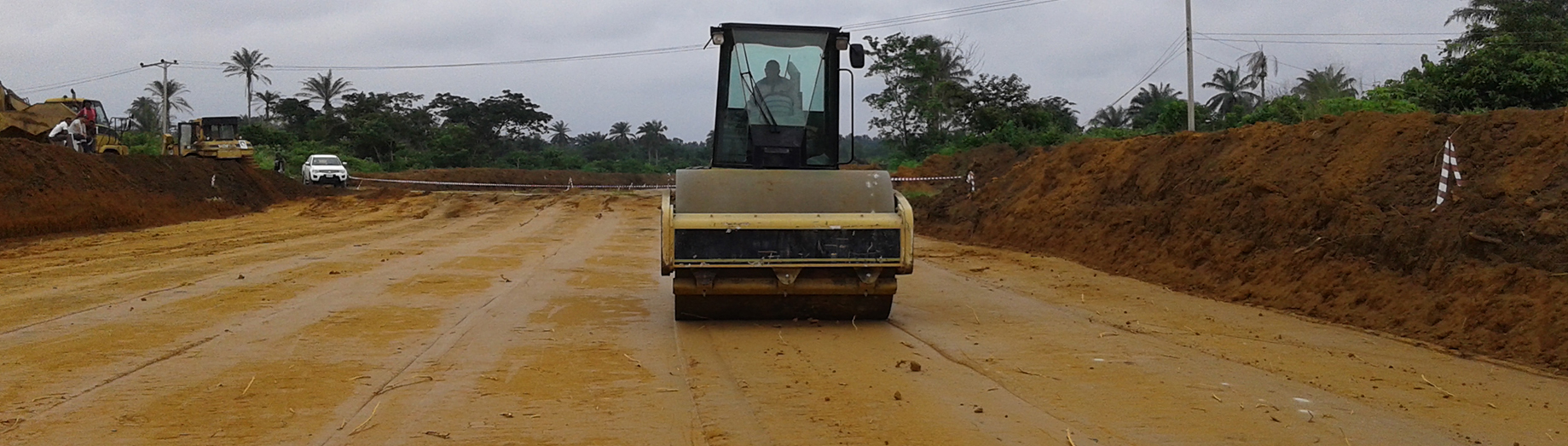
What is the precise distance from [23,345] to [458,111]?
69060mm

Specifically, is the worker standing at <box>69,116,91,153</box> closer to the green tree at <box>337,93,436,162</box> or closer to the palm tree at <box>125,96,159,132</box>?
the green tree at <box>337,93,436,162</box>

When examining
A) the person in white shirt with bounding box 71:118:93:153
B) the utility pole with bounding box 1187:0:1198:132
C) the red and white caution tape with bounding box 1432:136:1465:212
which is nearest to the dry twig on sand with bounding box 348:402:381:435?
the red and white caution tape with bounding box 1432:136:1465:212

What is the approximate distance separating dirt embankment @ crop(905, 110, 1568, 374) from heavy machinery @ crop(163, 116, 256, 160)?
32.4 meters

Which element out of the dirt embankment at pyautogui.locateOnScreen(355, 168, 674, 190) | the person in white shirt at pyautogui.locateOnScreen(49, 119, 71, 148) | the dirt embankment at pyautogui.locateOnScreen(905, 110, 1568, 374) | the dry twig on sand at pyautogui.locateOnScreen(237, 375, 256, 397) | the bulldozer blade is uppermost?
the person in white shirt at pyautogui.locateOnScreen(49, 119, 71, 148)

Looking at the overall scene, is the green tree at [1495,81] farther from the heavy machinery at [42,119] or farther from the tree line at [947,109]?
the heavy machinery at [42,119]

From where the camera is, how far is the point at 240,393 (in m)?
6.64

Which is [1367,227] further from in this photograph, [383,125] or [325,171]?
[383,125]

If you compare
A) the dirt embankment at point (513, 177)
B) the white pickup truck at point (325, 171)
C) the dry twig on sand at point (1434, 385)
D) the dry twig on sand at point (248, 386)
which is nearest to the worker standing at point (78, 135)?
the white pickup truck at point (325, 171)

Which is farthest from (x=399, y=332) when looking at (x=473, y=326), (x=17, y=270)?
(x=17, y=270)

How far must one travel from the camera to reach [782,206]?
978cm

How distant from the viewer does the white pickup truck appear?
44250 mm

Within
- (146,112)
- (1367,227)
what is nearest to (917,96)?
(1367,227)

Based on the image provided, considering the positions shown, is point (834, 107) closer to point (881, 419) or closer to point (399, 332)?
point (399, 332)

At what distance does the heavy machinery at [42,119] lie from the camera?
28766 millimetres
